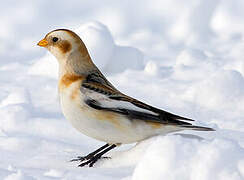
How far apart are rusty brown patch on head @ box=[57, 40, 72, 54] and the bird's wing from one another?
1.26ft

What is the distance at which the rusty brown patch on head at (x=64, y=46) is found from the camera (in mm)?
4848

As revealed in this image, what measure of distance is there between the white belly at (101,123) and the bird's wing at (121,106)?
40mm

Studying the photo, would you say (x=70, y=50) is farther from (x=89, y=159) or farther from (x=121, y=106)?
(x=89, y=159)

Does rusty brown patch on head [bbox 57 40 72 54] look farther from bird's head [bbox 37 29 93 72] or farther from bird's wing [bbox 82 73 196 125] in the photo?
bird's wing [bbox 82 73 196 125]

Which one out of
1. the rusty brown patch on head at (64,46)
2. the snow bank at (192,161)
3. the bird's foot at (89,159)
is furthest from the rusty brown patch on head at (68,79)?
the snow bank at (192,161)

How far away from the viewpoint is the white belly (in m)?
4.48

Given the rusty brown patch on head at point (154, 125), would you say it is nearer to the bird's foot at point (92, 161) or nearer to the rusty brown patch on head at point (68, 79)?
the bird's foot at point (92, 161)

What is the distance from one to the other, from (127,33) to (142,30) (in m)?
0.49

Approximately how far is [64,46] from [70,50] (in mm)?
71

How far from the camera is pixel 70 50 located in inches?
190

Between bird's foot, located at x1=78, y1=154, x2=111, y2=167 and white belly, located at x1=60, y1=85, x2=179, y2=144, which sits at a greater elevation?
white belly, located at x1=60, y1=85, x2=179, y2=144

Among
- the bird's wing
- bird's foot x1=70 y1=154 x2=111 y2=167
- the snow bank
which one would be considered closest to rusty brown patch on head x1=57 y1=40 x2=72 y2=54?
the bird's wing

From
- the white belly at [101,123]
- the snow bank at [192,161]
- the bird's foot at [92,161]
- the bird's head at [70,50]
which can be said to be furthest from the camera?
Answer: the bird's head at [70,50]

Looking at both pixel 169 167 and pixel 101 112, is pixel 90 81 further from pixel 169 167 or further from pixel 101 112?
pixel 169 167
